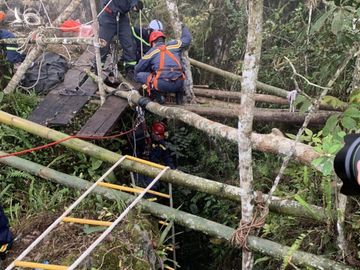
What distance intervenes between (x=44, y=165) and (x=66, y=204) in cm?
102

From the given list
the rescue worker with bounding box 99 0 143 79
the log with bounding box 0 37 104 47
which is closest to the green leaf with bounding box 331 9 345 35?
the log with bounding box 0 37 104 47

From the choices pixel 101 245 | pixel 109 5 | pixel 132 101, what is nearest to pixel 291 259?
pixel 101 245

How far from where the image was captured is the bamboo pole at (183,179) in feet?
12.9

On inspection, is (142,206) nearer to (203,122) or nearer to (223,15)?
(203,122)

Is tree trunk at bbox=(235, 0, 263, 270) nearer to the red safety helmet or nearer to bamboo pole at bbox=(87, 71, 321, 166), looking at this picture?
bamboo pole at bbox=(87, 71, 321, 166)

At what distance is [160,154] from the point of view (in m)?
7.14

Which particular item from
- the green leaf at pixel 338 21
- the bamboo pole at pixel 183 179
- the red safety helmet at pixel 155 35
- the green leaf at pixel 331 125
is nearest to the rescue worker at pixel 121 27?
the red safety helmet at pixel 155 35

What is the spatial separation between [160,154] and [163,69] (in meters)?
1.57

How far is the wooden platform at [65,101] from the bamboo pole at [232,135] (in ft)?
1.83

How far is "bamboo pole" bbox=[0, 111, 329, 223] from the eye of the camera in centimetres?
394

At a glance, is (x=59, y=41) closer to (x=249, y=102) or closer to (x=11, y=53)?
(x=11, y=53)

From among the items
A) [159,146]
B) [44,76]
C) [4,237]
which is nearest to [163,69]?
[159,146]

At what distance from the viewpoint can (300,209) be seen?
3957 millimetres

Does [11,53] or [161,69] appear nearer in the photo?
[161,69]
